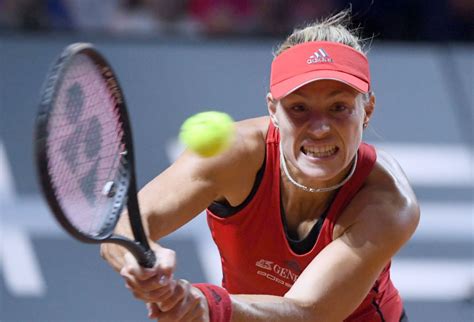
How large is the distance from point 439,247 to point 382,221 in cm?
230

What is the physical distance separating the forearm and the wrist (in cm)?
3

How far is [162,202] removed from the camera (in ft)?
9.73

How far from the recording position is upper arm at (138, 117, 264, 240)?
2979 mm

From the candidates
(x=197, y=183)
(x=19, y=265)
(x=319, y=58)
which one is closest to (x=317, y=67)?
(x=319, y=58)

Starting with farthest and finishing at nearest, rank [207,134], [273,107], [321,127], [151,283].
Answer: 1. [273,107]
2. [321,127]
3. [207,134]
4. [151,283]

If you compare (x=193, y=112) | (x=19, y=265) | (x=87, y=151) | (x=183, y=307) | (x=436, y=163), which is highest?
(x=436, y=163)

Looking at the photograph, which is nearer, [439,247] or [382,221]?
[382,221]

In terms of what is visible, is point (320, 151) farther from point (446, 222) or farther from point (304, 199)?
point (446, 222)

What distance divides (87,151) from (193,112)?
257 cm

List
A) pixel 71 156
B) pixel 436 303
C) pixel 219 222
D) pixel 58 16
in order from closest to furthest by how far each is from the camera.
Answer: pixel 71 156 < pixel 219 222 < pixel 436 303 < pixel 58 16

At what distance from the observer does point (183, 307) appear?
248 centimetres

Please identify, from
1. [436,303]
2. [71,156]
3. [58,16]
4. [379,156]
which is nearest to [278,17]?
[58,16]

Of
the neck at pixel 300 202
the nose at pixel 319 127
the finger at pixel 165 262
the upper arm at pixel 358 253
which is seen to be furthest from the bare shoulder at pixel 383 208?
the finger at pixel 165 262

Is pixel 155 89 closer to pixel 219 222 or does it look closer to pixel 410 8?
pixel 410 8
